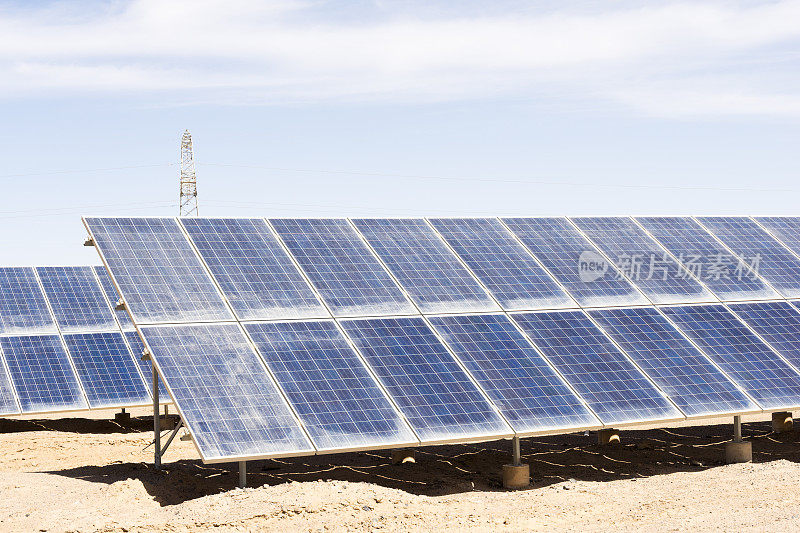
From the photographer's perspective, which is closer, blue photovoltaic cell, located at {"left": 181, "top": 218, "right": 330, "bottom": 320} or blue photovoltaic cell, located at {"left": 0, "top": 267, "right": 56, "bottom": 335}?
blue photovoltaic cell, located at {"left": 181, "top": 218, "right": 330, "bottom": 320}

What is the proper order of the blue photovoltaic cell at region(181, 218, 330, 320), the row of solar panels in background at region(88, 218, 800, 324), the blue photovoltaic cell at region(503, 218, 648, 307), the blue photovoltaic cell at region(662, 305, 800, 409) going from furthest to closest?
the blue photovoltaic cell at region(503, 218, 648, 307), the blue photovoltaic cell at region(662, 305, 800, 409), the row of solar panels in background at region(88, 218, 800, 324), the blue photovoltaic cell at region(181, 218, 330, 320)

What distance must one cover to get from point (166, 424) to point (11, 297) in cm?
864

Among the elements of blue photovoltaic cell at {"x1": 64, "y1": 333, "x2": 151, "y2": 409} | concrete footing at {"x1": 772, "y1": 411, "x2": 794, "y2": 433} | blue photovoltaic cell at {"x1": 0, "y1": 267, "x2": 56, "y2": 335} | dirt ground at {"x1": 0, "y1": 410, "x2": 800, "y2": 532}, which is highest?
blue photovoltaic cell at {"x1": 0, "y1": 267, "x2": 56, "y2": 335}

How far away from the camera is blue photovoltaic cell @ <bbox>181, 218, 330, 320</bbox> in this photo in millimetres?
18453

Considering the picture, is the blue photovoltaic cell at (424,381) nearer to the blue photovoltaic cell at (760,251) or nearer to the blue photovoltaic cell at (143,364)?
the blue photovoltaic cell at (760,251)

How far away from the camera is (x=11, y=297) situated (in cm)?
3095

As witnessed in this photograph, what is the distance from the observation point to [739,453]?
66.0ft

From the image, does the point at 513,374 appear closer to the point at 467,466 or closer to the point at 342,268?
the point at 467,466

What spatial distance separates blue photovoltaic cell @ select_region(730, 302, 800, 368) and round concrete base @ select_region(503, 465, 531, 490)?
6.60 metres

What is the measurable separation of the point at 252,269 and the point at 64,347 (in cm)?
1167

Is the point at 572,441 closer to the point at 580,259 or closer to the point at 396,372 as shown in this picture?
the point at 580,259

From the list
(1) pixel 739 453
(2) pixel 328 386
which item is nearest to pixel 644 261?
(1) pixel 739 453

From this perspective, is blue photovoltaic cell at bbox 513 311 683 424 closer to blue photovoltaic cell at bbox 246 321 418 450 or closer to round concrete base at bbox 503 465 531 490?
round concrete base at bbox 503 465 531 490

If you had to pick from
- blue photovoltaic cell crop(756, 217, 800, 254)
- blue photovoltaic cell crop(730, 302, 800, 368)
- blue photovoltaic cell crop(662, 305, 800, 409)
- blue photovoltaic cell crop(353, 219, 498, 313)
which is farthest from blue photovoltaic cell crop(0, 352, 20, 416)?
blue photovoltaic cell crop(756, 217, 800, 254)
